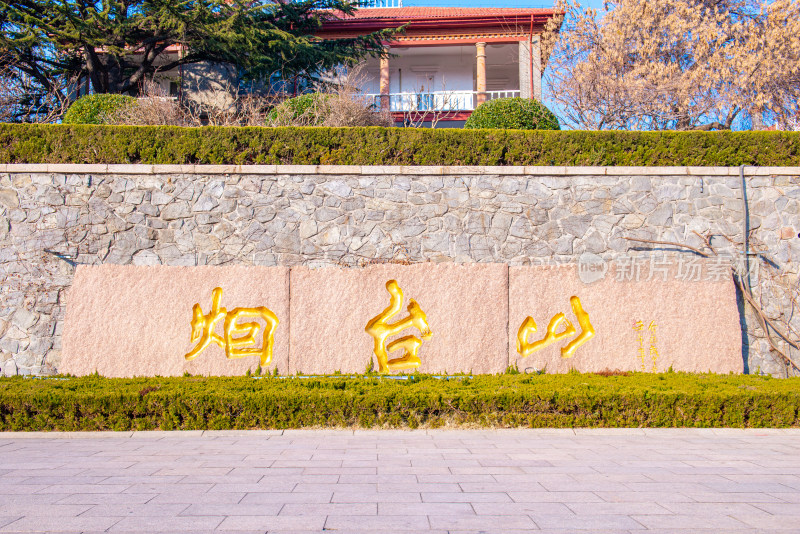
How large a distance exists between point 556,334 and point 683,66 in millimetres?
12324

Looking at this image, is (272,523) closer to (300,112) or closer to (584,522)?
(584,522)

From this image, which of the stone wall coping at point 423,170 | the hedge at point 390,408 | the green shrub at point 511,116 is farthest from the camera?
the green shrub at point 511,116

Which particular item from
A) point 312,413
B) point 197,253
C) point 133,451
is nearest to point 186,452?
point 133,451

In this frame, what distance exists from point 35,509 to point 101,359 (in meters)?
4.99

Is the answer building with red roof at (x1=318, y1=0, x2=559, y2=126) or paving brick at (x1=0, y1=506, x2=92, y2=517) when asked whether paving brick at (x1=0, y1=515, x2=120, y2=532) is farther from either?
building with red roof at (x1=318, y1=0, x2=559, y2=126)

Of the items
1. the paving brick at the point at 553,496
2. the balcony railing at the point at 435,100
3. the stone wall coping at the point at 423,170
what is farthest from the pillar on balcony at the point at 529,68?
the paving brick at the point at 553,496

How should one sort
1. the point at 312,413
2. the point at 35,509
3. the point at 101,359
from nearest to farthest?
1. the point at 35,509
2. the point at 312,413
3. the point at 101,359

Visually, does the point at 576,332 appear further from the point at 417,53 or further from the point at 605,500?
the point at 417,53

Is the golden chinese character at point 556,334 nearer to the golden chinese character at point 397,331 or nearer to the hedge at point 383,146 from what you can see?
the golden chinese character at point 397,331

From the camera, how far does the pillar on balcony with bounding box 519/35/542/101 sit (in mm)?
18266

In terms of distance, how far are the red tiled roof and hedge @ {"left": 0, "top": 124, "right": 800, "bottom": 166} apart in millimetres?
10726

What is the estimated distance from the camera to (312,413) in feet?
19.0

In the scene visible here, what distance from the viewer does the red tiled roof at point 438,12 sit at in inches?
720

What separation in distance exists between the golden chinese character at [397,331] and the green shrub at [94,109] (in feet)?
21.7
